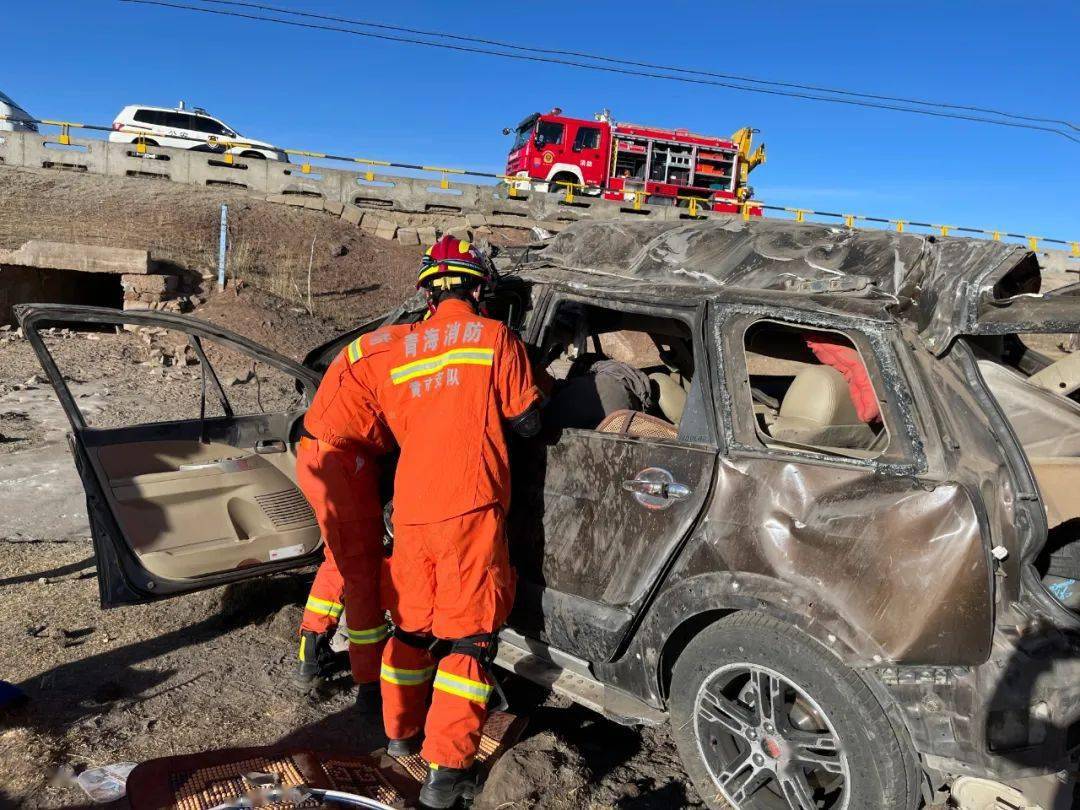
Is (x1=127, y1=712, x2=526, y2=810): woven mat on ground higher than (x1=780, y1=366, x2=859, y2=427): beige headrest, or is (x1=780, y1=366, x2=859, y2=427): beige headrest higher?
(x1=780, y1=366, x2=859, y2=427): beige headrest

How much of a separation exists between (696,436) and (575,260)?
43.9 inches

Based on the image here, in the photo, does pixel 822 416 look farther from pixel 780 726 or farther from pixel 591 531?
pixel 780 726

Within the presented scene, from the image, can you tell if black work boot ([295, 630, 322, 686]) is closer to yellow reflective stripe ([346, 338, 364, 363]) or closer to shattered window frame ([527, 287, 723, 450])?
yellow reflective stripe ([346, 338, 364, 363])

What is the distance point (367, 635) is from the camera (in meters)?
3.23

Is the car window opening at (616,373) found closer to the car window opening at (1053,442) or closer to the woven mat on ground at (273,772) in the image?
the car window opening at (1053,442)

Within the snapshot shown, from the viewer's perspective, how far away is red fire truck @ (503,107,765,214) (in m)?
21.9

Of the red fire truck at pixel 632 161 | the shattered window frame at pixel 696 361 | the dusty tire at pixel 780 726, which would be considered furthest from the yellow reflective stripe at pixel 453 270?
the red fire truck at pixel 632 161

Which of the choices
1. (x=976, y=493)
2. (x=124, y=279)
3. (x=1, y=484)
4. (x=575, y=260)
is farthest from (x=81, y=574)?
(x=124, y=279)

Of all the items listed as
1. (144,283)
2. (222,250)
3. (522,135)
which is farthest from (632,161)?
(144,283)

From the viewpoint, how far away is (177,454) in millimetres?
4121

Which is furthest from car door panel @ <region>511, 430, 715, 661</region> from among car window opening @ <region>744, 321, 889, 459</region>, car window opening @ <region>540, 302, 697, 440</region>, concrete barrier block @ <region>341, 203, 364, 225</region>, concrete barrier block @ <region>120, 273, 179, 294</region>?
concrete barrier block @ <region>341, 203, 364, 225</region>

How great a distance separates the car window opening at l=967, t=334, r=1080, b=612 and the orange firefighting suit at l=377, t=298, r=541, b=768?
1.56 meters

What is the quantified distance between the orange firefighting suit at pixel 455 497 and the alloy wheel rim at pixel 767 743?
0.74 m

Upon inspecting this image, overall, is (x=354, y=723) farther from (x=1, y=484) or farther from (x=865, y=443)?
(x=1, y=484)
